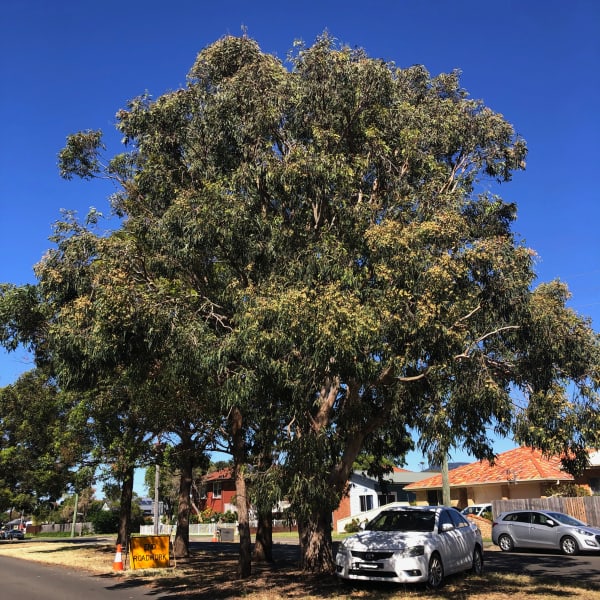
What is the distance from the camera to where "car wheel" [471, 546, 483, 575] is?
14344 mm

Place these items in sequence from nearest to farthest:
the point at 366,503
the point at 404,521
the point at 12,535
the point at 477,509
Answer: the point at 404,521
the point at 477,509
the point at 366,503
the point at 12,535

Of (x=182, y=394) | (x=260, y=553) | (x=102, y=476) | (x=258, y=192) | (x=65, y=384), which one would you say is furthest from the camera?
(x=102, y=476)

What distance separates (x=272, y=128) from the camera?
12.8m

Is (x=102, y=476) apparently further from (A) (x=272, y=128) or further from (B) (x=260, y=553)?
(A) (x=272, y=128)

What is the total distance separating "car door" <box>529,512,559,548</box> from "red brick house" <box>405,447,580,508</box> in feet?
25.5

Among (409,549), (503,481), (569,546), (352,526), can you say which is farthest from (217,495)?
(409,549)

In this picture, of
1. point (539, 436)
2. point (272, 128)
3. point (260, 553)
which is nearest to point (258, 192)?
point (272, 128)

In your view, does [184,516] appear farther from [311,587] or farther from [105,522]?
[105,522]

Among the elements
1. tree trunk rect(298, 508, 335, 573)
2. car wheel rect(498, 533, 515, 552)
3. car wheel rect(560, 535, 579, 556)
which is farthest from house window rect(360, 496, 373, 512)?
tree trunk rect(298, 508, 335, 573)

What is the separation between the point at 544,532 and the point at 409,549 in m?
12.1

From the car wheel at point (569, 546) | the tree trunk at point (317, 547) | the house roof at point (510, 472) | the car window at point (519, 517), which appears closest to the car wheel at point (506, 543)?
the car window at point (519, 517)

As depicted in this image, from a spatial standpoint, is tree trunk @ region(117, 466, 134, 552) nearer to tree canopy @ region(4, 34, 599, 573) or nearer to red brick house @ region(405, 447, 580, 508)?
tree canopy @ region(4, 34, 599, 573)

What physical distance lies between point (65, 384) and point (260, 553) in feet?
33.2

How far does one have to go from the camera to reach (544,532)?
2141cm
